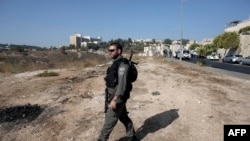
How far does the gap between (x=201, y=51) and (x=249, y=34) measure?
15.4 m

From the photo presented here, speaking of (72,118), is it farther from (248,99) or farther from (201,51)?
(201,51)

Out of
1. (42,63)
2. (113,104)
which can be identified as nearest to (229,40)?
(42,63)

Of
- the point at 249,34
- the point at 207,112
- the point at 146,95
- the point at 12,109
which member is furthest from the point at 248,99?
the point at 249,34

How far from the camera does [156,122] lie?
611 centimetres

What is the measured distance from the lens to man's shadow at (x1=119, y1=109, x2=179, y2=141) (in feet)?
18.2

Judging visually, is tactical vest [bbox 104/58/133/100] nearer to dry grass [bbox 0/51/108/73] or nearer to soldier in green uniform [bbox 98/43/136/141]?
soldier in green uniform [bbox 98/43/136/141]

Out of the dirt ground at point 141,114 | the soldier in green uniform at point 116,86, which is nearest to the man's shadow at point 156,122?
the dirt ground at point 141,114

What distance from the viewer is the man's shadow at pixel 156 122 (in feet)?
18.2

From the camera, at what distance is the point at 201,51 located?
7256cm

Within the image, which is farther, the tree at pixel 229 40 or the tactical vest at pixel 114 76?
the tree at pixel 229 40

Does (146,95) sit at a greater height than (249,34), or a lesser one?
lesser

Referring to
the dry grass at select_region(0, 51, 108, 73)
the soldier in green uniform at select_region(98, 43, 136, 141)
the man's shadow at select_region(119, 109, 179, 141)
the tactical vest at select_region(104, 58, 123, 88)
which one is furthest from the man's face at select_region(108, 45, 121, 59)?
the dry grass at select_region(0, 51, 108, 73)

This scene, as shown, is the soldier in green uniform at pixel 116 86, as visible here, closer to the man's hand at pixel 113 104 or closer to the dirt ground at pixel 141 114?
the man's hand at pixel 113 104

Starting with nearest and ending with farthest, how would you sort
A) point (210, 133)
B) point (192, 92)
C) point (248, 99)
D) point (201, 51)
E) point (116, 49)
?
point (116, 49)
point (210, 133)
point (248, 99)
point (192, 92)
point (201, 51)
